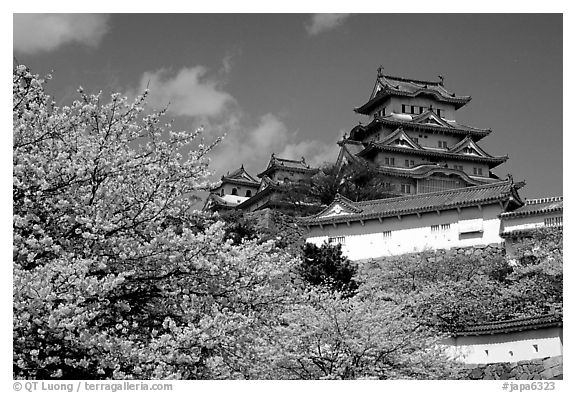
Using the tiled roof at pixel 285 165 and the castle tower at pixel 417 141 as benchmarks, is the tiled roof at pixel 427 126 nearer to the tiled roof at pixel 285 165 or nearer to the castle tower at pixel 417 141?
the castle tower at pixel 417 141

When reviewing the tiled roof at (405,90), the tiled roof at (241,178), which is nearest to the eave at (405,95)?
the tiled roof at (405,90)

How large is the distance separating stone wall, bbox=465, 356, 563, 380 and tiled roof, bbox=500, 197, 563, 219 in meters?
8.65

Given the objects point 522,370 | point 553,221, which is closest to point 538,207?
point 553,221

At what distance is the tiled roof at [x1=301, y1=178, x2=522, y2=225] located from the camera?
816 inches

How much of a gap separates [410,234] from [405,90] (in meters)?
12.7

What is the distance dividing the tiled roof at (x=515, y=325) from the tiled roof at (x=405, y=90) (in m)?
20.3

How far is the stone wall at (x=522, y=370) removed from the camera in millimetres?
10957

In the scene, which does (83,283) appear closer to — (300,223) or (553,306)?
(553,306)

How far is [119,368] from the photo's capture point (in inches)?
273

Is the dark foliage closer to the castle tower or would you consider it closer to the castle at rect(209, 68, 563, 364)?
the castle at rect(209, 68, 563, 364)

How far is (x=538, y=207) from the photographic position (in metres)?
19.9

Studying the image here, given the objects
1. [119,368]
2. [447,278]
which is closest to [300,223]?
[447,278]

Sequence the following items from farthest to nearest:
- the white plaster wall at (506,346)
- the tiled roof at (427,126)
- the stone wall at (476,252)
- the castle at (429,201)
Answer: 1. the tiled roof at (427,126)
2. the stone wall at (476,252)
3. the castle at (429,201)
4. the white plaster wall at (506,346)
